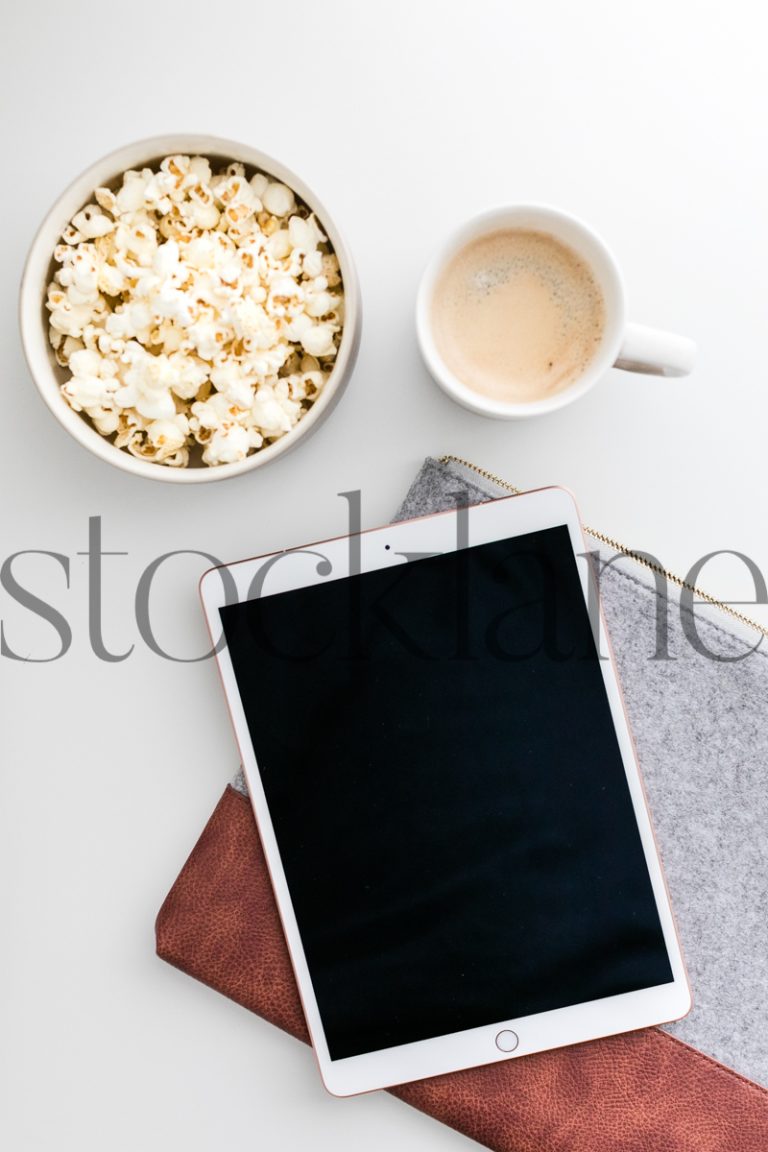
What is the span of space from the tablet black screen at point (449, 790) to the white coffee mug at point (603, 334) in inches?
3.7

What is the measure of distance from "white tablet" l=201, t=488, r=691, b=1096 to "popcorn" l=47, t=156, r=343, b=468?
98 millimetres

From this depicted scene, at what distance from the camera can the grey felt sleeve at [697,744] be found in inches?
22.0

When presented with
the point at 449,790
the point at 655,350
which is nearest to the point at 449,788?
the point at 449,790

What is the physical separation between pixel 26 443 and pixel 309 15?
1.06ft

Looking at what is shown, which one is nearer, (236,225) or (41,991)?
(236,225)

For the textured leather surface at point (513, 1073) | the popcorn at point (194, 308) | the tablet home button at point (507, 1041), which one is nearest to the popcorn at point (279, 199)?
the popcorn at point (194, 308)

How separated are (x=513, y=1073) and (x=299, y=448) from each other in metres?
0.41

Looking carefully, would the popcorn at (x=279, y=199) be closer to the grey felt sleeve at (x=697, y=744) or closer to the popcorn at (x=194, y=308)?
the popcorn at (x=194, y=308)

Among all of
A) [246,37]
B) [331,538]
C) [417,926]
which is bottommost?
[417,926]

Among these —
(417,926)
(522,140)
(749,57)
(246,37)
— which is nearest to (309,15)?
(246,37)

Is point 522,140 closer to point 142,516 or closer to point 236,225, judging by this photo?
point 236,225

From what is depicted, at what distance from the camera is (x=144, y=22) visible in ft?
1.83

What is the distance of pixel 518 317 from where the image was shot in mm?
515

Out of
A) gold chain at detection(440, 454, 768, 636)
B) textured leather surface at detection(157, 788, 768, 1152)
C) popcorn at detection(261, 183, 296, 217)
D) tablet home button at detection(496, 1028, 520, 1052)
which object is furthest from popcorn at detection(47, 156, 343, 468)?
tablet home button at detection(496, 1028, 520, 1052)
